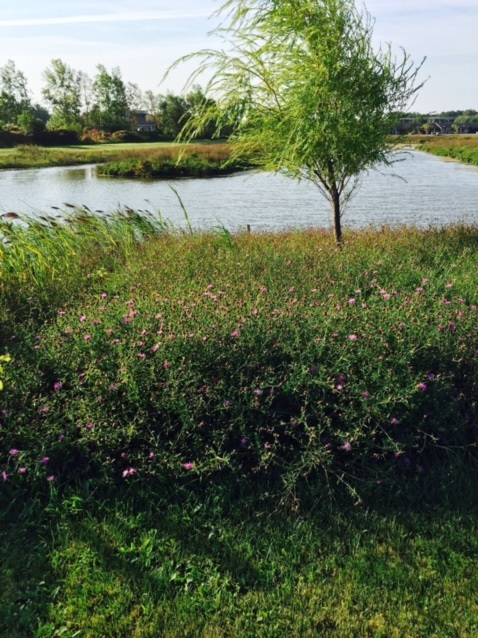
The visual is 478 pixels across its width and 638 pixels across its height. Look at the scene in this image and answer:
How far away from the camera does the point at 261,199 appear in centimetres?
2394

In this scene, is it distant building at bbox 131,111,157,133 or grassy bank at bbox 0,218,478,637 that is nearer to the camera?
grassy bank at bbox 0,218,478,637

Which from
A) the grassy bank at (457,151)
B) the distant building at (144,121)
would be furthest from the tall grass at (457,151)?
the distant building at (144,121)

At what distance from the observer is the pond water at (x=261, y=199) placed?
18250 mm

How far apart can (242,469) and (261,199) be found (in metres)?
21.2

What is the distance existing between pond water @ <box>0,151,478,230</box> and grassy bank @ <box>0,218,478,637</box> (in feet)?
34.9

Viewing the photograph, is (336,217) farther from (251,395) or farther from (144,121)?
(144,121)

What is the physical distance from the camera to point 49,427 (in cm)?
365

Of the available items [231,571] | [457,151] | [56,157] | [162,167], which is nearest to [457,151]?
[457,151]

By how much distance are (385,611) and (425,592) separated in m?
0.25

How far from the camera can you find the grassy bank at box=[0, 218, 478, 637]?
2.74 m

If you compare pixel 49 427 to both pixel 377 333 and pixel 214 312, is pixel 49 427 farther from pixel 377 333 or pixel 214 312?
pixel 377 333

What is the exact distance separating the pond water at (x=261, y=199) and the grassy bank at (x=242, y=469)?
34.9 feet

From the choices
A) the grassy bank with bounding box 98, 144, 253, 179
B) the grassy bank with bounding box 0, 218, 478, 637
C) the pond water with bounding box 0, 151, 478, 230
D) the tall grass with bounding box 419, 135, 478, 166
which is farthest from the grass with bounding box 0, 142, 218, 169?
the grassy bank with bounding box 0, 218, 478, 637

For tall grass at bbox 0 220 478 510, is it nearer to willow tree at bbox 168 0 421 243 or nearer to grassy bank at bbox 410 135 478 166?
willow tree at bbox 168 0 421 243
